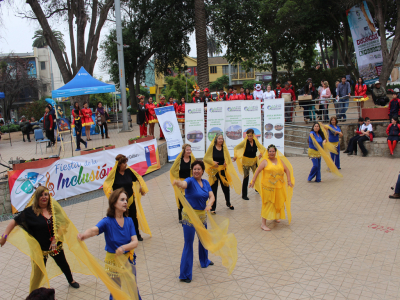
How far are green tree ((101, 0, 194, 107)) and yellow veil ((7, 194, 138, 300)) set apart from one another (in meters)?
22.4

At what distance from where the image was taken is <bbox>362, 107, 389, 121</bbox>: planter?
14552mm

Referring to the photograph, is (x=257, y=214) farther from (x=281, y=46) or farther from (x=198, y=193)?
(x=281, y=46)

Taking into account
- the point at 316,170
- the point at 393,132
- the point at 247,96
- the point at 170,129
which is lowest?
the point at 316,170

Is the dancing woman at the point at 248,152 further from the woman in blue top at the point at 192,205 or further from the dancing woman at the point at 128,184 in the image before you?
the woman in blue top at the point at 192,205

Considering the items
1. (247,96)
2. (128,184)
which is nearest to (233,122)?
(247,96)

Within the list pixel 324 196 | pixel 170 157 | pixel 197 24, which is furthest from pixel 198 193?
pixel 197 24

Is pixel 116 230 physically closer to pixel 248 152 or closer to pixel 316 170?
pixel 248 152

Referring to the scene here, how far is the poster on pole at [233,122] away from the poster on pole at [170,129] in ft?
6.40

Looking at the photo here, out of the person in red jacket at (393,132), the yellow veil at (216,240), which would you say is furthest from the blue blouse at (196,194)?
the person in red jacket at (393,132)

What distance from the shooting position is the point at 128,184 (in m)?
6.19

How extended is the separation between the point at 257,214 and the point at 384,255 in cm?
286

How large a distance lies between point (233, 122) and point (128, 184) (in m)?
7.49

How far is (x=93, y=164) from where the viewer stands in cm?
1029

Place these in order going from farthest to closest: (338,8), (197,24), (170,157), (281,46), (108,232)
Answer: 1. (281,46)
2. (338,8)
3. (197,24)
4. (170,157)
5. (108,232)
